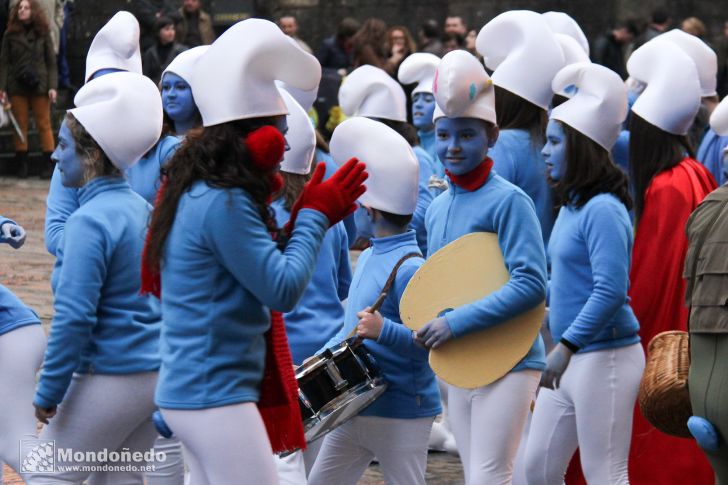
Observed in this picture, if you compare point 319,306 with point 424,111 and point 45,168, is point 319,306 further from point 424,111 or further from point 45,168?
point 45,168

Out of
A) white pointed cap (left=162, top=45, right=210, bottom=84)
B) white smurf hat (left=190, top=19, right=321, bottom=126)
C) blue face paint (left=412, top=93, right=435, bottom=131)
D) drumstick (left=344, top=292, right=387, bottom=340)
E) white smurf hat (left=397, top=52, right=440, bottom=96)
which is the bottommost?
blue face paint (left=412, top=93, right=435, bottom=131)

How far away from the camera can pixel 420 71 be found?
9.21m

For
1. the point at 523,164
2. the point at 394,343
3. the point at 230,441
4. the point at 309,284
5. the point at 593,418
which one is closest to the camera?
the point at 230,441

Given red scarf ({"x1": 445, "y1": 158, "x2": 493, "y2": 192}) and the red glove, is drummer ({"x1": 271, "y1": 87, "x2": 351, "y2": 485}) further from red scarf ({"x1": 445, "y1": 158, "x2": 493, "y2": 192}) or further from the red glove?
the red glove

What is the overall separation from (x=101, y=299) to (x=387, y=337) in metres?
0.97

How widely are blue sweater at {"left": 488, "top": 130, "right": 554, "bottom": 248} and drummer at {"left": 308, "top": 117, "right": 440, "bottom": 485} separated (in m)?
0.98

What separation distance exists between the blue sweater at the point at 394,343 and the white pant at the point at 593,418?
0.60 meters

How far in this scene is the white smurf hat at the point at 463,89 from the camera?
5.33 meters

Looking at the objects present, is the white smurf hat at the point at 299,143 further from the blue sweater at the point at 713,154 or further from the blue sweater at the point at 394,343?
the blue sweater at the point at 713,154

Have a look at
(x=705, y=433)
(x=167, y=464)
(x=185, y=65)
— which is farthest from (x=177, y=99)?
(x=705, y=433)

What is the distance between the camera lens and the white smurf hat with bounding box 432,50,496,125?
210 inches

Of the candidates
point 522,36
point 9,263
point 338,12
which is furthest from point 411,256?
point 338,12

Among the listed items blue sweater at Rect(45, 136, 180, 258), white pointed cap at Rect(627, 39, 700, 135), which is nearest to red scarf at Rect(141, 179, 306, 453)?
blue sweater at Rect(45, 136, 180, 258)

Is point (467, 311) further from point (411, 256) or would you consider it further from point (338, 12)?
point (338, 12)
